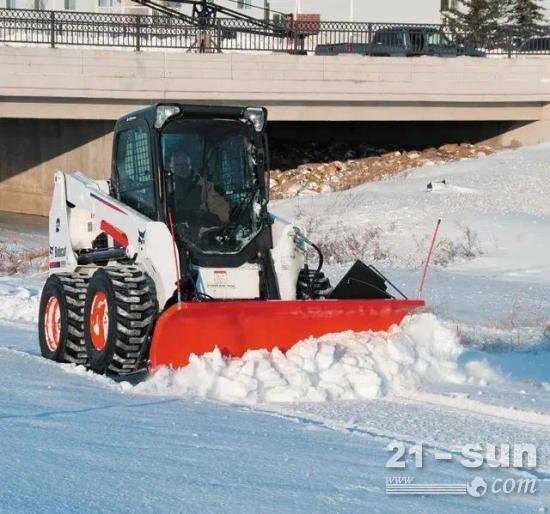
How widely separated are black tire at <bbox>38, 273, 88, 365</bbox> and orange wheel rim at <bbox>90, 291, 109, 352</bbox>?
1.57 feet

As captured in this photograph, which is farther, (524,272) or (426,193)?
(426,193)

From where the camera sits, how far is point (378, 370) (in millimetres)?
10016

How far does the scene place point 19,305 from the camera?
15.6 meters

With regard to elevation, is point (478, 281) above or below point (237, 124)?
below

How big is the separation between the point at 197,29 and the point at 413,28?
7067mm

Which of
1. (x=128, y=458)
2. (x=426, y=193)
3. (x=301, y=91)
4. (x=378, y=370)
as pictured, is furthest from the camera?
(x=301, y=91)

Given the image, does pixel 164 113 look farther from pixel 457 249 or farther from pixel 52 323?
pixel 457 249

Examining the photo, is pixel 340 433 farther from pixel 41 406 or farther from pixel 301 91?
pixel 301 91

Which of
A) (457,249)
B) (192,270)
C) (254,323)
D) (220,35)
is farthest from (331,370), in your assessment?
(220,35)

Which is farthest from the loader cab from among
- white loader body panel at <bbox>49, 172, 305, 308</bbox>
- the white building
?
the white building

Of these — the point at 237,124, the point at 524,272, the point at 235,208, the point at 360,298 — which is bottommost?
the point at 524,272

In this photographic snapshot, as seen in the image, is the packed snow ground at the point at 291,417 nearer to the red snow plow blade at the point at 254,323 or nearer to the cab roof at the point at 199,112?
the red snow plow blade at the point at 254,323

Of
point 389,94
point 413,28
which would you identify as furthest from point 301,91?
point 413,28

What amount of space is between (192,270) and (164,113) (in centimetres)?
137
